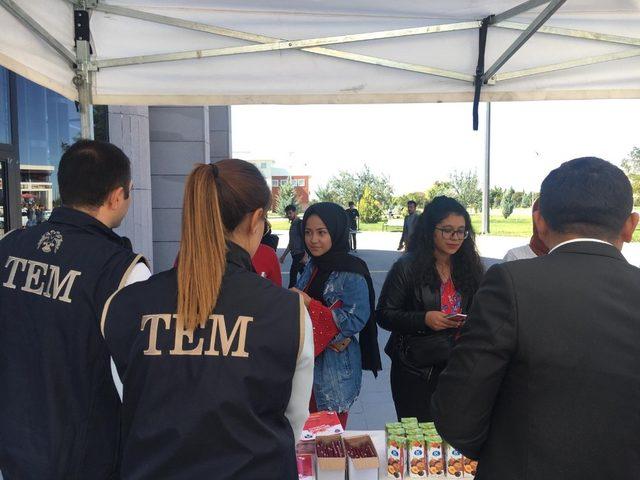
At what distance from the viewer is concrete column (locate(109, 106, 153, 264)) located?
718 cm

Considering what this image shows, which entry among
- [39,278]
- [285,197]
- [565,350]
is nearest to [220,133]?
[39,278]

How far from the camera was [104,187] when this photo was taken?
173 cm

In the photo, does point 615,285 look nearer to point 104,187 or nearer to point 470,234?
point 104,187

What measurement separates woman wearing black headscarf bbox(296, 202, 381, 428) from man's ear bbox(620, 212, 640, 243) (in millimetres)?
1413

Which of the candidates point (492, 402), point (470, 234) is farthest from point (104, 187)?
point (470, 234)

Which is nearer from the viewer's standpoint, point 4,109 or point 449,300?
point 449,300

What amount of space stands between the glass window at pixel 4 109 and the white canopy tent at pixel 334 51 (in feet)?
8.12

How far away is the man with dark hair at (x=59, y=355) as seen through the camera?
5.03 feet

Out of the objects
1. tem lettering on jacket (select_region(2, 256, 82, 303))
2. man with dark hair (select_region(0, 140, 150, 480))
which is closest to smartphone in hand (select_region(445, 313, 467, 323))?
man with dark hair (select_region(0, 140, 150, 480))

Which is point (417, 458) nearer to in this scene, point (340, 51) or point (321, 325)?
point (321, 325)

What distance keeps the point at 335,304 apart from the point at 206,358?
4.93 ft

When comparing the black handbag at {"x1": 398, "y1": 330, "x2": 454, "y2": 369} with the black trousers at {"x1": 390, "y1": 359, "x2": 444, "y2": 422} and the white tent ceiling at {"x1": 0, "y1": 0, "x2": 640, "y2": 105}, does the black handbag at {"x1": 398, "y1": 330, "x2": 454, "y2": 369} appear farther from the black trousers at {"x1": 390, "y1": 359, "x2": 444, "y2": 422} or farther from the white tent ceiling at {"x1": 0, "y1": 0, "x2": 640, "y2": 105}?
the white tent ceiling at {"x1": 0, "y1": 0, "x2": 640, "y2": 105}

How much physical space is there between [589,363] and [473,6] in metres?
2.16

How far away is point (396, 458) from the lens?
1876 millimetres
